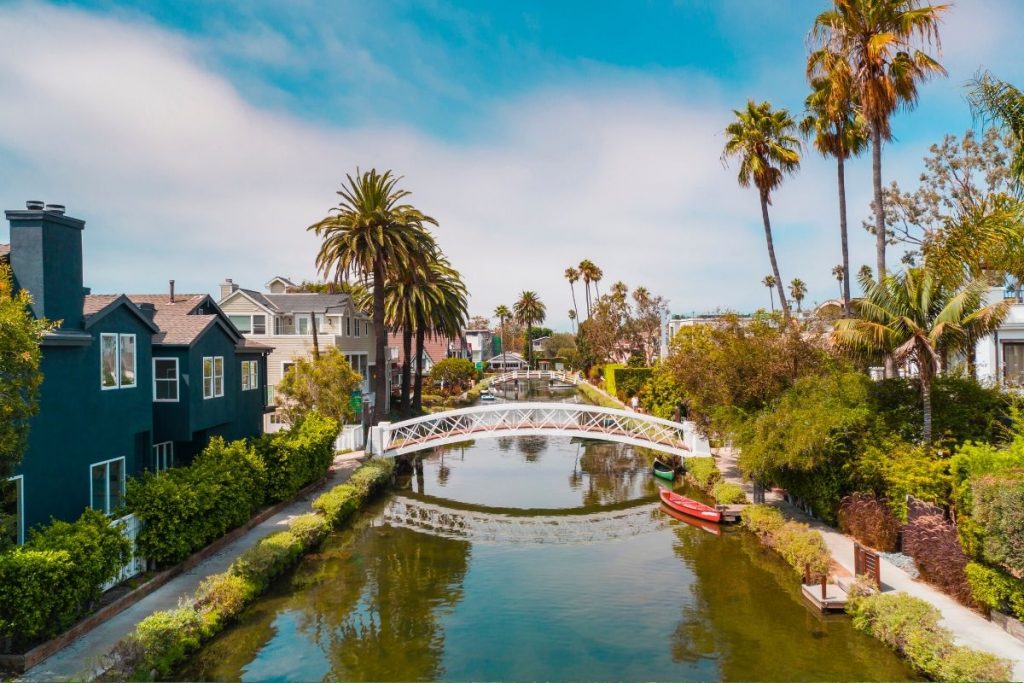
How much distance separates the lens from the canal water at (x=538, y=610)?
14.8 m

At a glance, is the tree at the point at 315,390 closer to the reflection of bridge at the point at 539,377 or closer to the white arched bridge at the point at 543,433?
the white arched bridge at the point at 543,433

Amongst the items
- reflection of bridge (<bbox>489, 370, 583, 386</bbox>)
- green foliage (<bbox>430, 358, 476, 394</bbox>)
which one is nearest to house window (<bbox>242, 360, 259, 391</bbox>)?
green foliage (<bbox>430, 358, 476, 394</bbox>)

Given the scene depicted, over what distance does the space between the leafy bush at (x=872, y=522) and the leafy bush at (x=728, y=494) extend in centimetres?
630

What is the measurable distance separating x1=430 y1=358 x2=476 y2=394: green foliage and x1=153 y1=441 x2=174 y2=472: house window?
48742mm

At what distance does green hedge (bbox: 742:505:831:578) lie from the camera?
18.3 m

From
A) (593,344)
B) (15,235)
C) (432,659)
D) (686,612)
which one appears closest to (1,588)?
(432,659)

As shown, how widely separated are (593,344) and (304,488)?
65149 mm

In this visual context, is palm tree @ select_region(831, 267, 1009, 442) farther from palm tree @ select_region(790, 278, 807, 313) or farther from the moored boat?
palm tree @ select_region(790, 278, 807, 313)

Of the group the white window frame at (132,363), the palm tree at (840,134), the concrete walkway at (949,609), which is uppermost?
the palm tree at (840,134)

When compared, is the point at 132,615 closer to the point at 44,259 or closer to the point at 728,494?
the point at 44,259

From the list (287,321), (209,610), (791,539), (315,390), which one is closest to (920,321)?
(791,539)

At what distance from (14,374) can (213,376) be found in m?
14.3

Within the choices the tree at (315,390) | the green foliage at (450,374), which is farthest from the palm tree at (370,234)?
the green foliage at (450,374)

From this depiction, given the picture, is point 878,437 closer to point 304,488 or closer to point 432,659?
point 432,659
